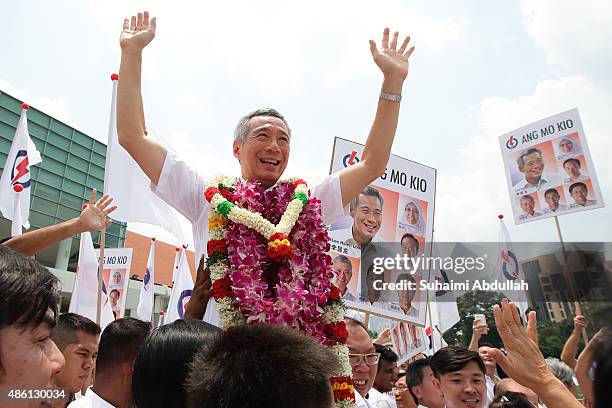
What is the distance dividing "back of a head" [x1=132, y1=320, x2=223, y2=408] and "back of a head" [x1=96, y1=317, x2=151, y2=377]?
45.2 inches

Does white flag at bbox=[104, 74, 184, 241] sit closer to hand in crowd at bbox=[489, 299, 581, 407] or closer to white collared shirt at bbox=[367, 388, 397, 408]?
white collared shirt at bbox=[367, 388, 397, 408]

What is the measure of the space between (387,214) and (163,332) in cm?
524

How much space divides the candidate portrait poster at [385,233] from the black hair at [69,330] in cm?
323

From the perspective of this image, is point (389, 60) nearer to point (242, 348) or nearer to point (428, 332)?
point (242, 348)

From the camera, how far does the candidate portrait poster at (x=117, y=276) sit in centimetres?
1178

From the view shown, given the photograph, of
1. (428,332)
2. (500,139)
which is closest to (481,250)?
(500,139)

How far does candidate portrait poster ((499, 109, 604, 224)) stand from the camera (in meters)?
7.65

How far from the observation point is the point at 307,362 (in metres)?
1.35

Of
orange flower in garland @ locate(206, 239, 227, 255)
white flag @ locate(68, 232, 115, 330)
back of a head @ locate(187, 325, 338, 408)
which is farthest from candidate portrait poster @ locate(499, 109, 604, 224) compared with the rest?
back of a head @ locate(187, 325, 338, 408)

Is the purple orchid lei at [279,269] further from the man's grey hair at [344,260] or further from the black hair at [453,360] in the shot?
the man's grey hair at [344,260]

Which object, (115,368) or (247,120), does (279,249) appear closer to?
(247,120)

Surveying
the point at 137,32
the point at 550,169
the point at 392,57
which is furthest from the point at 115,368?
the point at 550,169

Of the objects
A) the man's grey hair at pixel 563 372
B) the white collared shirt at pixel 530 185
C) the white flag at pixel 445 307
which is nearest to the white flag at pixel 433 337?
the white flag at pixel 445 307

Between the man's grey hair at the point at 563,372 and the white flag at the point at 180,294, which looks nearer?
the man's grey hair at the point at 563,372
